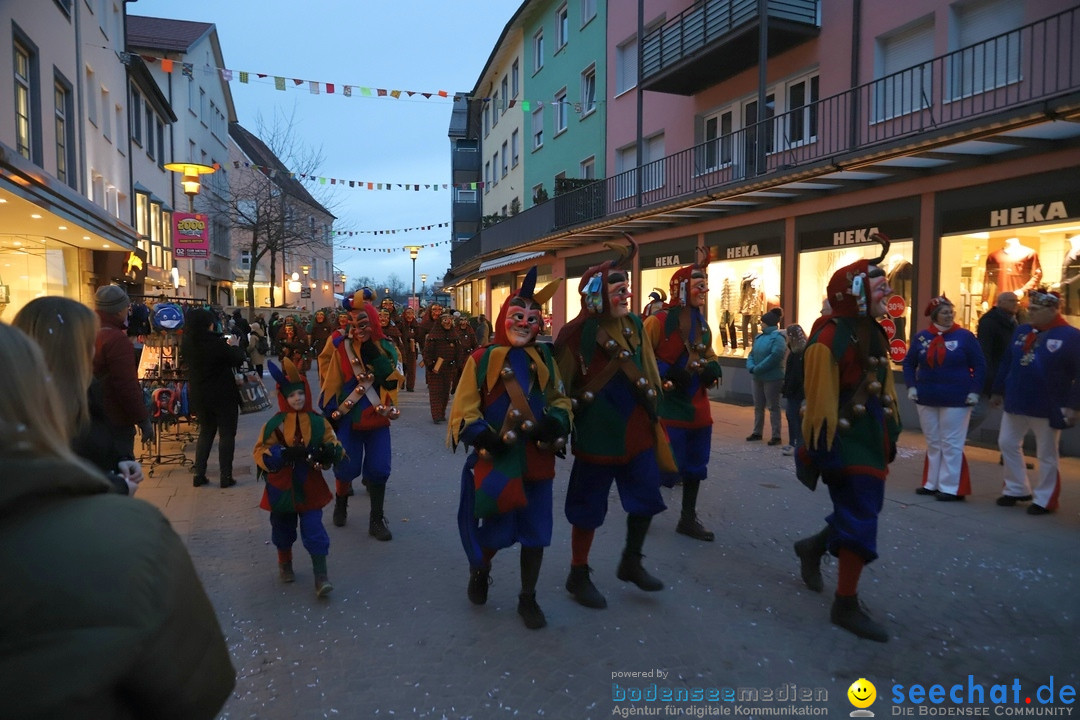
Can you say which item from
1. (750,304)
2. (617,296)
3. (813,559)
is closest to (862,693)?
(813,559)

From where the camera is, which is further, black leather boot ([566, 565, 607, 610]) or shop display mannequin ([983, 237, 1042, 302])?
shop display mannequin ([983, 237, 1042, 302])

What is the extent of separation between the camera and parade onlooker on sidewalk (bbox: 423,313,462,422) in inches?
490

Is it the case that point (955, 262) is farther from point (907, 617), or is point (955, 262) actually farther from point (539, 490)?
point (539, 490)

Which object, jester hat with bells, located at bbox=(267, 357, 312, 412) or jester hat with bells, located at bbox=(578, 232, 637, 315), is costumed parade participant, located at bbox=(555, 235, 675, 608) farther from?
jester hat with bells, located at bbox=(267, 357, 312, 412)

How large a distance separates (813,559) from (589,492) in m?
1.50

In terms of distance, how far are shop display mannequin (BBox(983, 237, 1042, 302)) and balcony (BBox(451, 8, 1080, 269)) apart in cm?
131

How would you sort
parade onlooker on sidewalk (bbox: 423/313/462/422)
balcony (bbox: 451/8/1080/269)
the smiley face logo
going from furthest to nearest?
parade onlooker on sidewalk (bbox: 423/313/462/422) → balcony (bbox: 451/8/1080/269) → the smiley face logo

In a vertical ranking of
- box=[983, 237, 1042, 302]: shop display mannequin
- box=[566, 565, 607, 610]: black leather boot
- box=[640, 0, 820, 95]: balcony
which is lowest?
box=[566, 565, 607, 610]: black leather boot

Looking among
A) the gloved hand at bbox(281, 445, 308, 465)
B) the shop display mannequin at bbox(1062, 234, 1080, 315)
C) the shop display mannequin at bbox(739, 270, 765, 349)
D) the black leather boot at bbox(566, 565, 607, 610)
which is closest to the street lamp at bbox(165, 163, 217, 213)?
the shop display mannequin at bbox(739, 270, 765, 349)

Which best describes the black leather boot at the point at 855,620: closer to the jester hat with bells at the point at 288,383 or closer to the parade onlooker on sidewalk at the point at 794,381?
the jester hat with bells at the point at 288,383

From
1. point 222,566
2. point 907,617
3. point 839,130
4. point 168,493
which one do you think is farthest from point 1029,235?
point 168,493

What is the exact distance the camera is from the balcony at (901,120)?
9.17 meters

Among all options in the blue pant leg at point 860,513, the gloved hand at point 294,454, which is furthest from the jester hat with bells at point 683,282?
the gloved hand at point 294,454

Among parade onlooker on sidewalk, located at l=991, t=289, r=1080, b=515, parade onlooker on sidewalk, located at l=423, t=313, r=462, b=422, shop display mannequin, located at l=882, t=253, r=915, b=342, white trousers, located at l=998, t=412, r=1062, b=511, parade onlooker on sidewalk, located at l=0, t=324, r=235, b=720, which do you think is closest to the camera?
parade onlooker on sidewalk, located at l=0, t=324, r=235, b=720
